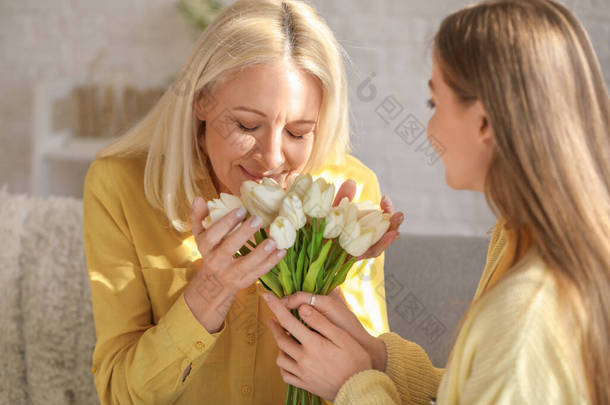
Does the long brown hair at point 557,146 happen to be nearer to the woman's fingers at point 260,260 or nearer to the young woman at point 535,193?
the young woman at point 535,193

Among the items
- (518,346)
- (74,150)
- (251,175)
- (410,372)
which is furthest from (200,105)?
(74,150)

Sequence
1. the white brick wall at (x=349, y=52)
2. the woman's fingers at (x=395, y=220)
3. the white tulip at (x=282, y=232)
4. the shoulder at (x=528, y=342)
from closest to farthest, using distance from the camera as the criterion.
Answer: the shoulder at (x=528, y=342), the white tulip at (x=282, y=232), the woman's fingers at (x=395, y=220), the white brick wall at (x=349, y=52)

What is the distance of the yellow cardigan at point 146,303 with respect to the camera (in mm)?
1271

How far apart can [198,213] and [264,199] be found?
13cm

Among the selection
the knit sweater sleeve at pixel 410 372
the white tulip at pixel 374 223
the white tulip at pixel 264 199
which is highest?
the white tulip at pixel 264 199

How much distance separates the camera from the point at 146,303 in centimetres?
133

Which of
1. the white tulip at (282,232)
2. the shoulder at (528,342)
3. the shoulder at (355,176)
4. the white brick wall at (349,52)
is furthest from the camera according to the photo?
the white brick wall at (349,52)

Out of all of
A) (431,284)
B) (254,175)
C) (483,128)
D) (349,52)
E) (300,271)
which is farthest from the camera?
(349,52)

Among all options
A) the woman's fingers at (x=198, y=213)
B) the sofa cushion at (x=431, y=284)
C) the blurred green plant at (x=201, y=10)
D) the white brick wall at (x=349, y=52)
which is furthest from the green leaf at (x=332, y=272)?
the blurred green plant at (x=201, y=10)

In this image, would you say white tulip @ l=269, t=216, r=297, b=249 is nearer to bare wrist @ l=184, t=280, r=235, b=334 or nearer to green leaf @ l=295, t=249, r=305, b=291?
green leaf @ l=295, t=249, r=305, b=291

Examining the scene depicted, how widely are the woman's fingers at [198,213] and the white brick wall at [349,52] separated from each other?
1.78 meters

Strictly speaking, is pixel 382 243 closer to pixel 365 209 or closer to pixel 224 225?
pixel 365 209

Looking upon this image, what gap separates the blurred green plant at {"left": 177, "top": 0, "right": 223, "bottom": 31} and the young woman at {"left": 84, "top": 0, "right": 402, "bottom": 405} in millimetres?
1841

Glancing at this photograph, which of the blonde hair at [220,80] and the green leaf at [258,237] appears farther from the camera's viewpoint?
the blonde hair at [220,80]
